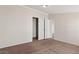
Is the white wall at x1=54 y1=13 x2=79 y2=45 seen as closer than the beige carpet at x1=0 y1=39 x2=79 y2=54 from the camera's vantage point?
No

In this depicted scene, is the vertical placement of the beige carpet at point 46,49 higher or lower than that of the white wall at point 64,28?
lower

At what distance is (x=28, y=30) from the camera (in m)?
3.93

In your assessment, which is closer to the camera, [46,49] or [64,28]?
[46,49]

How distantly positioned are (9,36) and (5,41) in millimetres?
249

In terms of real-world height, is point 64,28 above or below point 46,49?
above

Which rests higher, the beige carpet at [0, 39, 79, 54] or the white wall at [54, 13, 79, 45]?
the white wall at [54, 13, 79, 45]

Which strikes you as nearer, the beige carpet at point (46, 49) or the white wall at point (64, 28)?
the beige carpet at point (46, 49)

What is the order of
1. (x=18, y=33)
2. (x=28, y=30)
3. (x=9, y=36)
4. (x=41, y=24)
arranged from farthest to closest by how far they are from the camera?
(x=41, y=24) < (x=28, y=30) < (x=18, y=33) < (x=9, y=36)
